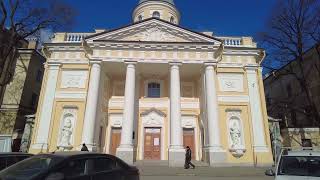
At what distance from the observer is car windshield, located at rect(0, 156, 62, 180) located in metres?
4.68

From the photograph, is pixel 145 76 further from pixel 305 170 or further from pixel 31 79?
pixel 305 170

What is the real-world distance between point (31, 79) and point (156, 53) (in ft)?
44.7

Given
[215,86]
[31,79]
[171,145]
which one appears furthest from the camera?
[31,79]

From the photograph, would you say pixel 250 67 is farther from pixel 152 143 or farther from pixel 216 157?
pixel 152 143

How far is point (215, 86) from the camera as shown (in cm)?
2006

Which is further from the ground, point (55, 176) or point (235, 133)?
point (235, 133)

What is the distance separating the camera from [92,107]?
734 inches

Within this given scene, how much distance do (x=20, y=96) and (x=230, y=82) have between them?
1881 centimetres

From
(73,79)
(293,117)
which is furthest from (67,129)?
(293,117)

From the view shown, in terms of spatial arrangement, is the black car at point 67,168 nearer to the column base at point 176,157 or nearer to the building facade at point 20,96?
the column base at point 176,157

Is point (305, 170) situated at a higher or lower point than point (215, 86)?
lower

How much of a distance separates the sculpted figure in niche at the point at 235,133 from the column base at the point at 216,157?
1459 mm

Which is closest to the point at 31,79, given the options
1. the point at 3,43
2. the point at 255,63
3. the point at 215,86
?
the point at 3,43

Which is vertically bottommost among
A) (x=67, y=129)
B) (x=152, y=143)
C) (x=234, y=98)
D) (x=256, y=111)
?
(x=152, y=143)
